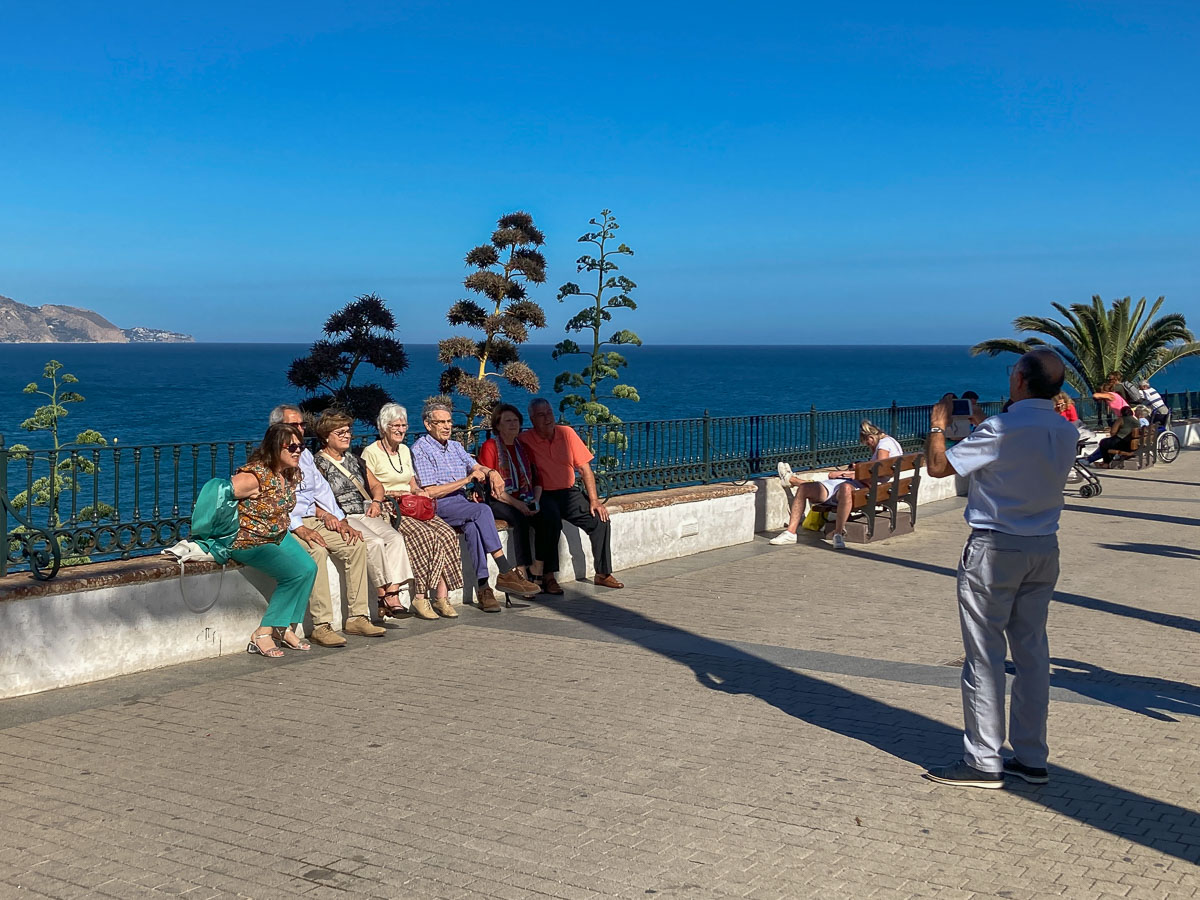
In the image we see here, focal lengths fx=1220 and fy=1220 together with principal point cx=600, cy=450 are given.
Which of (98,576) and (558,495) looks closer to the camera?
(98,576)

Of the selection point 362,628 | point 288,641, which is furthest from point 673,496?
point 288,641

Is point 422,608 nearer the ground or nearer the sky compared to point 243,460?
nearer the ground

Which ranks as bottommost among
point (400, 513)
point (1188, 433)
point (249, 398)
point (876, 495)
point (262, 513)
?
→ point (249, 398)

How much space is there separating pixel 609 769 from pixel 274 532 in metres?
3.20

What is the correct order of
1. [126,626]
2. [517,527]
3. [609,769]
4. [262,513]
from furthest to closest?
[517,527] → [262,513] → [126,626] → [609,769]

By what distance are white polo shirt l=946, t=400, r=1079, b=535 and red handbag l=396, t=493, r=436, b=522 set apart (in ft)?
15.6

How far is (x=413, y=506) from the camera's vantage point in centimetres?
906

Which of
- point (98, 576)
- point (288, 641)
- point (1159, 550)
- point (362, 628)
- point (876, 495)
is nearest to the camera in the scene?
point (98, 576)

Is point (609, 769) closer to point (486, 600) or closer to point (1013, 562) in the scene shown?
point (1013, 562)

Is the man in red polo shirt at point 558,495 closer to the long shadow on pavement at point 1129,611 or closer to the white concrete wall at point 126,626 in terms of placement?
the white concrete wall at point 126,626

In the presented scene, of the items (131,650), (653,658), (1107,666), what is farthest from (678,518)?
(131,650)

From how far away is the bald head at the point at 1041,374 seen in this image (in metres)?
5.27

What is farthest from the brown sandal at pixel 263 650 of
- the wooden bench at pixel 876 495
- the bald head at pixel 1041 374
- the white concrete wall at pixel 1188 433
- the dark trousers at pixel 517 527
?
the white concrete wall at pixel 1188 433

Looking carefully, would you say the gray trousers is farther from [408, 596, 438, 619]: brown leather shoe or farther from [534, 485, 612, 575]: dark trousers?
[534, 485, 612, 575]: dark trousers
